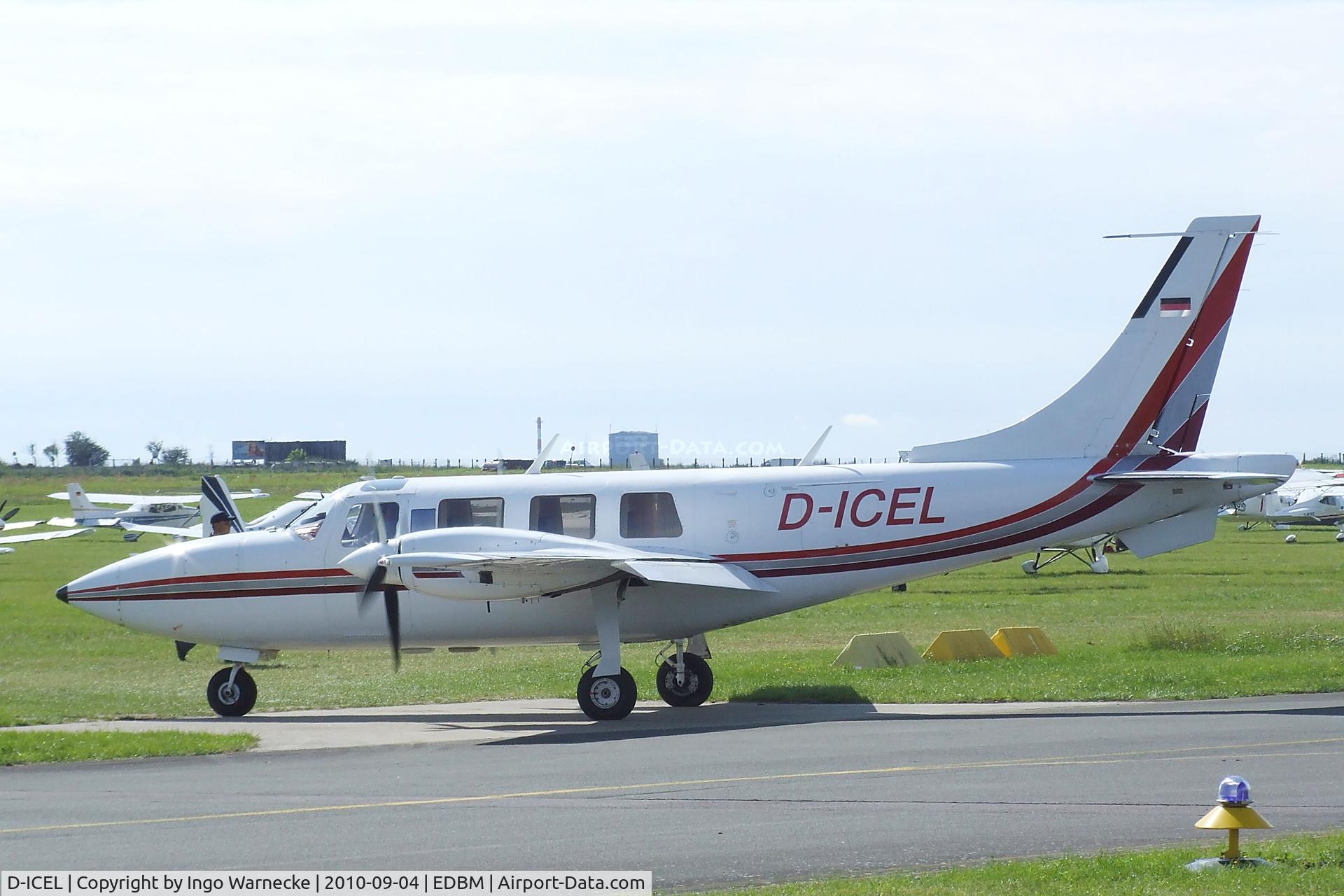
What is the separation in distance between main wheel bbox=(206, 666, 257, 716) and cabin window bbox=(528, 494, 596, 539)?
5.11 meters

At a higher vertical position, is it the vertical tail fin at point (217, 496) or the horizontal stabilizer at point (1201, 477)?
the horizontal stabilizer at point (1201, 477)

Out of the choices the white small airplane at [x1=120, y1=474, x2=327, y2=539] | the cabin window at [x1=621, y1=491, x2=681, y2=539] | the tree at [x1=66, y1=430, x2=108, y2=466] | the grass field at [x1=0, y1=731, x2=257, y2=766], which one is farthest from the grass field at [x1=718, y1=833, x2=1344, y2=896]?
the tree at [x1=66, y1=430, x2=108, y2=466]

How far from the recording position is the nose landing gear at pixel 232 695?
2081 centimetres

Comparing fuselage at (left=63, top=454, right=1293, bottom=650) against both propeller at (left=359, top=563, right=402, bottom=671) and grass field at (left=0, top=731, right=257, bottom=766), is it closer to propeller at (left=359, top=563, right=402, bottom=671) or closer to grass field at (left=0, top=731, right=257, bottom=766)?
propeller at (left=359, top=563, right=402, bottom=671)

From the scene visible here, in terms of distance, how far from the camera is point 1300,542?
218 feet

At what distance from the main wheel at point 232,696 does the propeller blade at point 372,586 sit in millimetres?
2288

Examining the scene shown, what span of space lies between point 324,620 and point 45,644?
13659mm

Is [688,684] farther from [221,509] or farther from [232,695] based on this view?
[221,509]

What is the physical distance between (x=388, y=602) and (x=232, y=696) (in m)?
3.50

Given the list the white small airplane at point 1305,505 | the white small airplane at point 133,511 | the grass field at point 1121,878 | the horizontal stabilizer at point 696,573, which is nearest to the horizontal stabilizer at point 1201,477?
the horizontal stabilizer at point 696,573

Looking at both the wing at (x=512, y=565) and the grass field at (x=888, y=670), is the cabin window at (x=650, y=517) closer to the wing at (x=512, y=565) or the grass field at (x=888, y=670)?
the wing at (x=512, y=565)

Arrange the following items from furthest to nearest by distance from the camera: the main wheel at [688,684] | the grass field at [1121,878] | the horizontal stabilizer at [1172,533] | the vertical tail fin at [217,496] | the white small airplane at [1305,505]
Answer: the white small airplane at [1305,505]
the vertical tail fin at [217,496]
the main wheel at [688,684]
the horizontal stabilizer at [1172,533]
the grass field at [1121,878]

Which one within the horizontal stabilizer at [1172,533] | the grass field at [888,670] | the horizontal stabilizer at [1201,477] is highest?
the horizontal stabilizer at [1201,477]

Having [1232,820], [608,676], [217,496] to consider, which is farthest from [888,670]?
[217,496]
